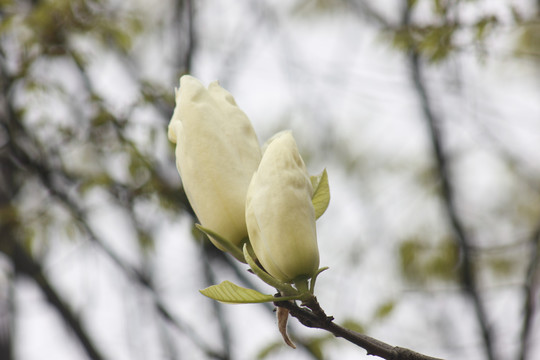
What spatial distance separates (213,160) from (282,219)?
0.36 feet

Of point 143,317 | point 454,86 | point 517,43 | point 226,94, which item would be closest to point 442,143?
point 454,86

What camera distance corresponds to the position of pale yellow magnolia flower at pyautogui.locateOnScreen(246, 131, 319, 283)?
59 cm

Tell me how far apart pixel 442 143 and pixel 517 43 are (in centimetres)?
150

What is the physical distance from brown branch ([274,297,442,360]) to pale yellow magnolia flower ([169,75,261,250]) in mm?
119

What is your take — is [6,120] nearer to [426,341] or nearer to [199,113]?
[199,113]

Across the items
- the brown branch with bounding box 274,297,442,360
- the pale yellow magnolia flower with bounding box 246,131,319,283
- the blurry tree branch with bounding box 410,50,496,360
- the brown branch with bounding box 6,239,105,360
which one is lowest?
the blurry tree branch with bounding box 410,50,496,360

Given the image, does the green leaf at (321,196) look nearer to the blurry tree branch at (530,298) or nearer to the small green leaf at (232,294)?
the small green leaf at (232,294)

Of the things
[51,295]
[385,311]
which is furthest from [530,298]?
[51,295]

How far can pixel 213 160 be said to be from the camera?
64 centimetres

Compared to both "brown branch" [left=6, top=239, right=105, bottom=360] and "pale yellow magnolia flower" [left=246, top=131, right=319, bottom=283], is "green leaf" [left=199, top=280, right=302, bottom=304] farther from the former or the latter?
"brown branch" [left=6, top=239, right=105, bottom=360]

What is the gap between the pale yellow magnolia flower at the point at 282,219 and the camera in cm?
59

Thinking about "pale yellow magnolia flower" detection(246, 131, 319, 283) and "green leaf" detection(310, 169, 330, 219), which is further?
"green leaf" detection(310, 169, 330, 219)

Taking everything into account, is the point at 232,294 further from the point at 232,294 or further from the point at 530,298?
the point at 530,298

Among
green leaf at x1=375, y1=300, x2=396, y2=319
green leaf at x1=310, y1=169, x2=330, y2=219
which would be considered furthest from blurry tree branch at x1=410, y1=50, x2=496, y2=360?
green leaf at x1=310, y1=169, x2=330, y2=219
